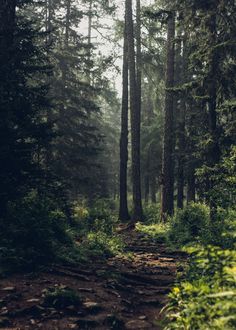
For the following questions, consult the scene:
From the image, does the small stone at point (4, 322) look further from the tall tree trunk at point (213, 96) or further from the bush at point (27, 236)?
the tall tree trunk at point (213, 96)

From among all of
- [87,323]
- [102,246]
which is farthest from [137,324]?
[102,246]

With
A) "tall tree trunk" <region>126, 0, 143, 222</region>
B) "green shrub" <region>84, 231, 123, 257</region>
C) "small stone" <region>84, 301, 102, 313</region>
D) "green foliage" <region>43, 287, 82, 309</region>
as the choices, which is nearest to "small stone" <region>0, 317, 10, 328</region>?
"green foliage" <region>43, 287, 82, 309</region>

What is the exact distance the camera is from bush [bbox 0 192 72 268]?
8.34 meters

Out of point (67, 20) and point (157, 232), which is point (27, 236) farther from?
point (67, 20)

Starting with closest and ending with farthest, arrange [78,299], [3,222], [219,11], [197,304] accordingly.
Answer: [197,304], [78,299], [3,222], [219,11]

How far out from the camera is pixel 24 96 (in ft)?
35.3

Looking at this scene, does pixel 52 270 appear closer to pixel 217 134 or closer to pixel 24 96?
pixel 24 96

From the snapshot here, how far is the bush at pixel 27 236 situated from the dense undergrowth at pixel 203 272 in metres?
3.08

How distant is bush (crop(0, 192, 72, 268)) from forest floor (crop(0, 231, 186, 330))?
44 centimetres

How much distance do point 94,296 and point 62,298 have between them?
2.40 feet

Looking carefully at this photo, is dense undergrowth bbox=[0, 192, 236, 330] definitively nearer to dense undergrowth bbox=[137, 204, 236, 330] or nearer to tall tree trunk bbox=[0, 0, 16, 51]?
dense undergrowth bbox=[137, 204, 236, 330]

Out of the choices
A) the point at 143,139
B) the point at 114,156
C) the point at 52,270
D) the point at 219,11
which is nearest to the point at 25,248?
the point at 52,270

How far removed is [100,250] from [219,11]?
9.02 m

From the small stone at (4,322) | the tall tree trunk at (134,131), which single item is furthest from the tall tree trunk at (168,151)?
the small stone at (4,322)
